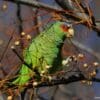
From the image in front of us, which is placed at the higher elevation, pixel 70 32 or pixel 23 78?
pixel 70 32

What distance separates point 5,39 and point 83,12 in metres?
1.75

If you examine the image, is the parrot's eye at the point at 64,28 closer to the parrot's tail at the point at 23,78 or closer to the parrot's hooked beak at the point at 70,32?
the parrot's hooked beak at the point at 70,32

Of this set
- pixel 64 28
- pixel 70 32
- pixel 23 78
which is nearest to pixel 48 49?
pixel 64 28

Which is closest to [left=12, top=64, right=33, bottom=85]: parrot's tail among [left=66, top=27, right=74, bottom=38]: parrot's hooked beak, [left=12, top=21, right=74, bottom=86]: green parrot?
[left=12, top=21, right=74, bottom=86]: green parrot

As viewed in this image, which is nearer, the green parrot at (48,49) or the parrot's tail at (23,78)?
the parrot's tail at (23,78)

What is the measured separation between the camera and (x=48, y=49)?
2279mm

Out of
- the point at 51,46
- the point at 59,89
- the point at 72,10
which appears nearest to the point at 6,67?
the point at 51,46

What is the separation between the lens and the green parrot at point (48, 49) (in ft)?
6.47

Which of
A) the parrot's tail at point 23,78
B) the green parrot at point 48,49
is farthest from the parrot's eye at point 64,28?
the parrot's tail at point 23,78

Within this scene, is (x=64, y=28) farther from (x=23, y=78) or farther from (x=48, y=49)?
(x=23, y=78)

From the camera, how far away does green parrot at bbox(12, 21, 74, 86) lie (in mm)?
1971

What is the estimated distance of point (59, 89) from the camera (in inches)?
139

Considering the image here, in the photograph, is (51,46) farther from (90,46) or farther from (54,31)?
(90,46)

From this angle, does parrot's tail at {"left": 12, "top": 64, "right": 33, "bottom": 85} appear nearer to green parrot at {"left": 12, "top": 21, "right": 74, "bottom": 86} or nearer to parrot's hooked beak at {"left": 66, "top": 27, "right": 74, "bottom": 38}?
green parrot at {"left": 12, "top": 21, "right": 74, "bottom": 86}
